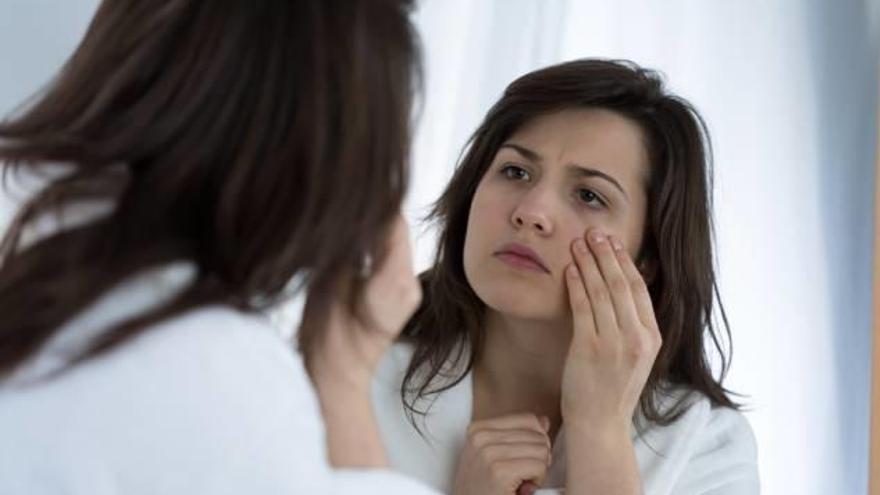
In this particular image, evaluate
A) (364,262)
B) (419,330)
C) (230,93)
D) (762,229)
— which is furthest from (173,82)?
(762,229)

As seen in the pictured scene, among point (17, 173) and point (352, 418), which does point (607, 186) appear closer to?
point (352, 418)

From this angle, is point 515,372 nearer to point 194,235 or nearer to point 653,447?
point 653,447

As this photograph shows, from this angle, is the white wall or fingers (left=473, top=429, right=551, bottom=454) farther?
the white wall

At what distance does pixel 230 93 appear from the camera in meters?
0.67

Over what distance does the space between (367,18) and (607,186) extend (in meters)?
0.61

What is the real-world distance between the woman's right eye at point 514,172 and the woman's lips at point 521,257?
104mm

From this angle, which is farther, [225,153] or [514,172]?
[514,172]

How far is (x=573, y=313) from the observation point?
124 centimetres

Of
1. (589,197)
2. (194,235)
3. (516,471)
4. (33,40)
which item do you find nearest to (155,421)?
(194,235)

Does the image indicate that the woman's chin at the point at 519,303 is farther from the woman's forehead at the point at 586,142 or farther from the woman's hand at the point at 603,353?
the woman's forehead at the point at 586,142

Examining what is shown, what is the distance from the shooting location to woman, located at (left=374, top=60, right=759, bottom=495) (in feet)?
4.00

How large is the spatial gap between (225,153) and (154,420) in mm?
149

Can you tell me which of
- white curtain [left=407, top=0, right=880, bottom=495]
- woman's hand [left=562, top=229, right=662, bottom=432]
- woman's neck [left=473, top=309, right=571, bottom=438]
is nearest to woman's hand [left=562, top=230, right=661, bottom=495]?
woman's hand [left=562, top=229, right=662, bottom=432]

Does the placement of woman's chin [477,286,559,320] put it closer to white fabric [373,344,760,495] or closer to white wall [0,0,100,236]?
white fabric [373,344,760,495]
